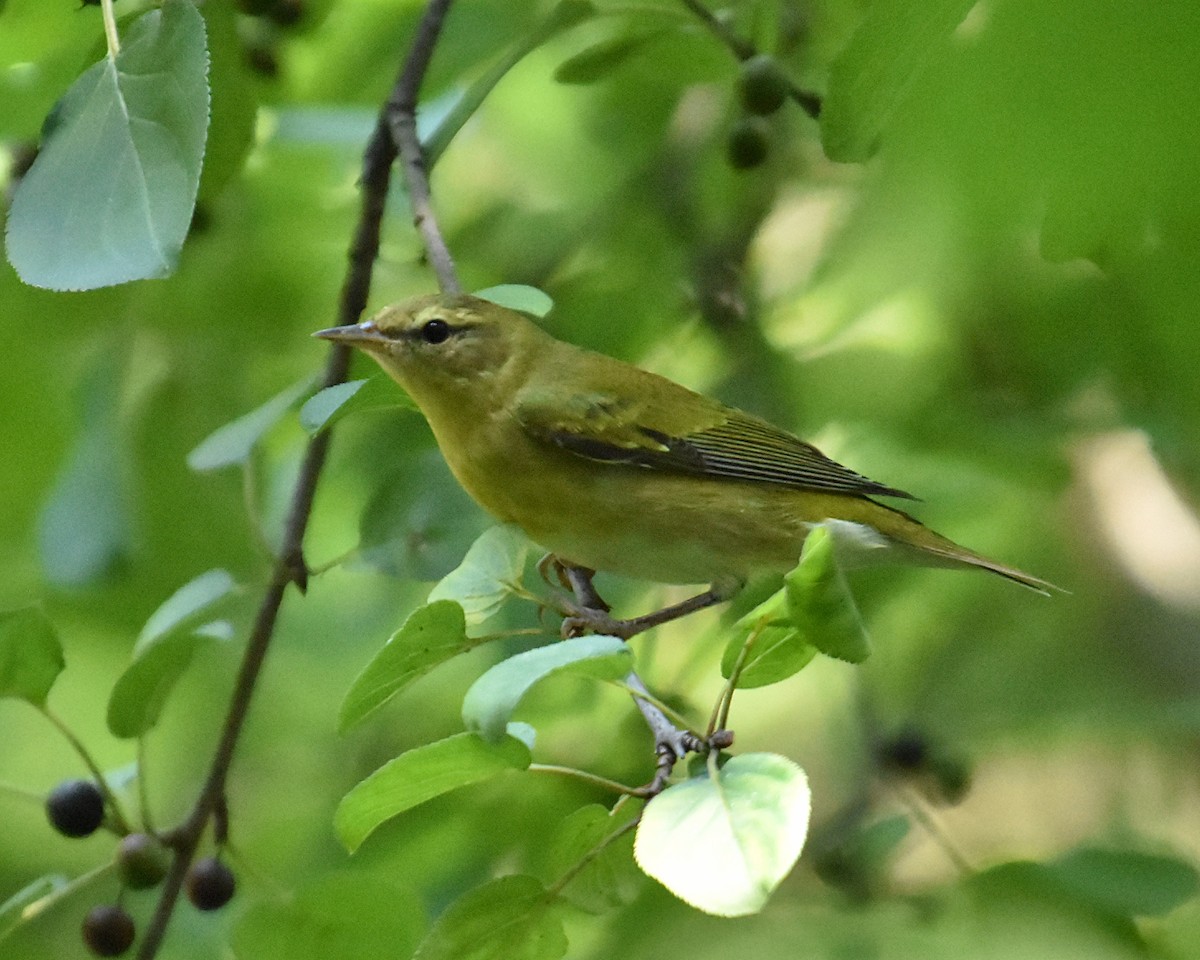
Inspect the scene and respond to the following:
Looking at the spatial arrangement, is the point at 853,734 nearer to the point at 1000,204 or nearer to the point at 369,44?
the point at 369,44

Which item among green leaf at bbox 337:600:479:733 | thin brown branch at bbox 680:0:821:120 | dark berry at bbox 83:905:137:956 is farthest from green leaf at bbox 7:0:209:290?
dark berry at bbox 83:905:137:956

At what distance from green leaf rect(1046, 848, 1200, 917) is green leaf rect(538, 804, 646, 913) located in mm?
717

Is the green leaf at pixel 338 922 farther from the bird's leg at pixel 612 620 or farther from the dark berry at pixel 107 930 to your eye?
the bird's leg at pixel 612 620

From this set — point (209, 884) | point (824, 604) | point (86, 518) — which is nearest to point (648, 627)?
point (209, 884)

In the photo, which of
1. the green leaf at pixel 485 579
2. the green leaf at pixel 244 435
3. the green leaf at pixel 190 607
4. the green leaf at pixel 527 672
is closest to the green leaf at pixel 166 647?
the green leaf at pixel 190 607

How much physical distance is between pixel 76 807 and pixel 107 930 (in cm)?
23

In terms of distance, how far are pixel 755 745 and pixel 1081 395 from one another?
206 cm

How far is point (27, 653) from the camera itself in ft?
6.28

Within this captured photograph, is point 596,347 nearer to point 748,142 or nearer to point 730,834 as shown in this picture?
point 748,142

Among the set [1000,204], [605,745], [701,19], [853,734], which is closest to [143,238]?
[1000,204]

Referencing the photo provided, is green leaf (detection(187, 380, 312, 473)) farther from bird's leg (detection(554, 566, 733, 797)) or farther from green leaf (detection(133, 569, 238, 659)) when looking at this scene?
bird's leg (detection(554, 566, 733, 797))

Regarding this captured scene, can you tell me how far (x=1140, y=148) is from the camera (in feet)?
1.98

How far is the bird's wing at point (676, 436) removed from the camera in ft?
9.04

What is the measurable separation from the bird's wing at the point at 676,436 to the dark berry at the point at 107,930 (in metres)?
1.19
